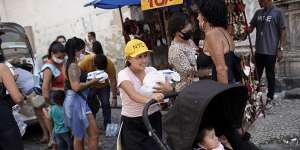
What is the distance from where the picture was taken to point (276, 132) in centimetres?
718

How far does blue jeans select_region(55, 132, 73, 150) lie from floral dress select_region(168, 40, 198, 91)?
1745mm

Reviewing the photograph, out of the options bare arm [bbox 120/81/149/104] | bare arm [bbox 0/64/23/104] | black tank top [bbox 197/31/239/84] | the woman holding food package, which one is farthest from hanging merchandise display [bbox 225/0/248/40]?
bare arm [bbox 0/64/23/104]

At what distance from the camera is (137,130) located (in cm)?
477

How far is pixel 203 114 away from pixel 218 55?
1323 mm

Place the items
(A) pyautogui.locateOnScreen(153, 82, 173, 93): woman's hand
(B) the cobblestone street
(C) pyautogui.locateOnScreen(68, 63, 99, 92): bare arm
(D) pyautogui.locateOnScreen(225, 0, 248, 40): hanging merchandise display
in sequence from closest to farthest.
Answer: (A) pyautogui.locateOnScreen(153, 82, 173, 93): woman's hand → (C) pyautogui.locateOnScreen(68, 63, 99, 92): bare arm → (B) the cobblestone street → (D) pyautogui.locateOnScreen(225, 0, 248, 40): hanging merchandise display

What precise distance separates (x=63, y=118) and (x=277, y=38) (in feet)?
12.9

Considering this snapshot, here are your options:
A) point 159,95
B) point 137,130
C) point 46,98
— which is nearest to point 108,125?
point 46,98

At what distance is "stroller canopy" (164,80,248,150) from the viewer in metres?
3.47

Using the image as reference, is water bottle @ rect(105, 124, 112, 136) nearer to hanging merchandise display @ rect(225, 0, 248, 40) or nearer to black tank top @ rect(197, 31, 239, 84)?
hanging merchandise display @ rect(225, 0, 248, 40)

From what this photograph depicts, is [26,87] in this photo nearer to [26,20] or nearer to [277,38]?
[277,38]

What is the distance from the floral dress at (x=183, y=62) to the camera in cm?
581

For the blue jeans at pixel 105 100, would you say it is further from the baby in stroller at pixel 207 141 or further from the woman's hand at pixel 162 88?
the baby in stroller at pixel 207 141

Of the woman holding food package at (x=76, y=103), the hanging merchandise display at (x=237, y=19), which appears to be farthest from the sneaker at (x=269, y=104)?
the woman holding food package at (x=76, y=103)

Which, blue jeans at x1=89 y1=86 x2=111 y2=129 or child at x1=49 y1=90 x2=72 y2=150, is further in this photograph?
blue jeans at x1=89 y1=86 x2=111 y2=129
